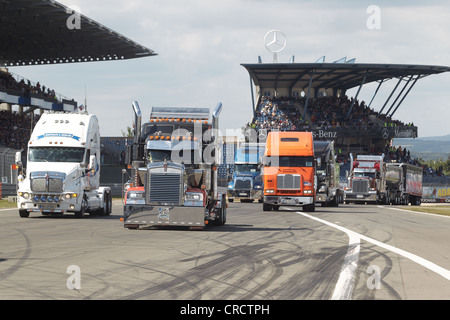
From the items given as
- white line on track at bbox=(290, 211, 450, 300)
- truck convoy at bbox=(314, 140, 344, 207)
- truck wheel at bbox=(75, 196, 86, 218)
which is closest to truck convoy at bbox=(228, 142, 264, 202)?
truck convoy at bbox=(314, 140, 344, 207)

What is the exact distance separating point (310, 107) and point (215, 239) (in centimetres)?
8048

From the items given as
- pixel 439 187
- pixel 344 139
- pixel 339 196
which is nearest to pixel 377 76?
pixel 344 139

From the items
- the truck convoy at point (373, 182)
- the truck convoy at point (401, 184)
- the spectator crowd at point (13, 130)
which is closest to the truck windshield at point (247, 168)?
the truck convoy at point (373, 182)

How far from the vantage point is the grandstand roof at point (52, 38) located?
57.0m

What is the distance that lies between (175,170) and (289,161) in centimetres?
1698

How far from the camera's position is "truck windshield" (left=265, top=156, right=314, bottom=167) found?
122 feet

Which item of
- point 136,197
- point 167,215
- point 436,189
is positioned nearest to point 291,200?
point 167,215

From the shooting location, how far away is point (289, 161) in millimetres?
37312

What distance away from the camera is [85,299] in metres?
8.93

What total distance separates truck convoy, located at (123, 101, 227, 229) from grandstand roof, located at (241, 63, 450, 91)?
69351 millimetres

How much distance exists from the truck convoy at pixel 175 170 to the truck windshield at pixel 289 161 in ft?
45.6

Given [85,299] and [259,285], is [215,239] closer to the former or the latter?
[259,285]

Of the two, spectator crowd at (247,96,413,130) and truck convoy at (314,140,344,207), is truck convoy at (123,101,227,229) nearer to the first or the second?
truck convoy at (314,140,344,207)

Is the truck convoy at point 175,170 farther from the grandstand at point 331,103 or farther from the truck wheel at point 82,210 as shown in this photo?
the grandstand at point 331,103
